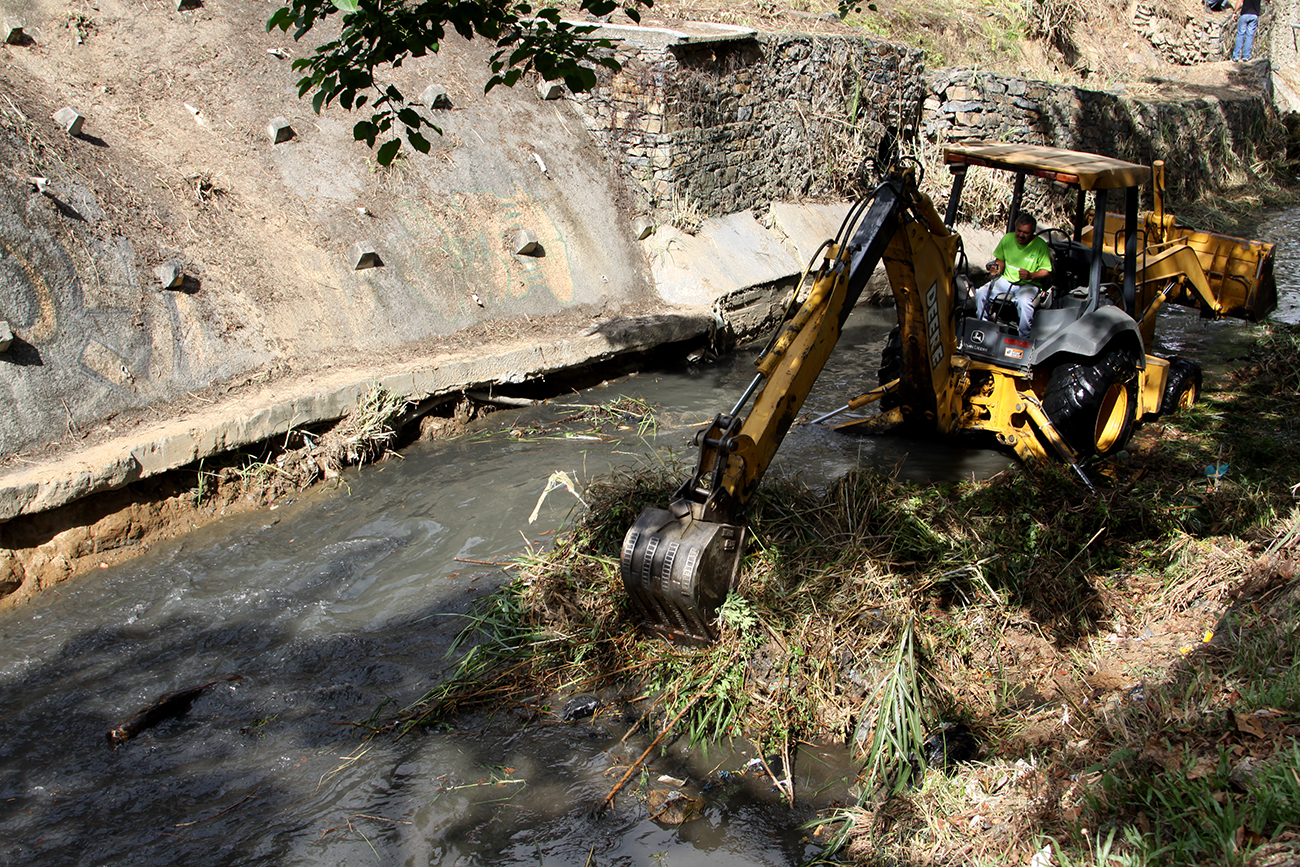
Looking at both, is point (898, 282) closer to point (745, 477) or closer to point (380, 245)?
point (745, 477)

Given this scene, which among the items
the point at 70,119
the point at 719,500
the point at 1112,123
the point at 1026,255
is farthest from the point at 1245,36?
the point at 70,119

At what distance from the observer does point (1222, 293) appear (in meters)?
9.13

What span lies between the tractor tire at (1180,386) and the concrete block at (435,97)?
867 cm

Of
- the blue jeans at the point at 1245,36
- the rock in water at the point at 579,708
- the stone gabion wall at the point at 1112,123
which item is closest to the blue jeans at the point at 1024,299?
the rock in water at the point at 579,708

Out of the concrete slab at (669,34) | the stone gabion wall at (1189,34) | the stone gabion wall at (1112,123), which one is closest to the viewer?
the concrete slab at (669,34)

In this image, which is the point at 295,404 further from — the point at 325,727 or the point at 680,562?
the point at 680,562

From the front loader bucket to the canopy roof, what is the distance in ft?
12.5

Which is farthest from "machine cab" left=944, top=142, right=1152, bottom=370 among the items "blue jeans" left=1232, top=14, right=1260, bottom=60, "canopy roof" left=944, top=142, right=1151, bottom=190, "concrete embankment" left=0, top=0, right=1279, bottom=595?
"blue jeans" left=1232, top=14, right=1260, bottom=60

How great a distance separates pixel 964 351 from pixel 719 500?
343cm

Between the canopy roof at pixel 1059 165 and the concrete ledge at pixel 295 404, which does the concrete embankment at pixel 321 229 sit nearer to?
the concrete ledge at pixel 295 404

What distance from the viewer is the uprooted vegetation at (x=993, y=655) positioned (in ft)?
10.7

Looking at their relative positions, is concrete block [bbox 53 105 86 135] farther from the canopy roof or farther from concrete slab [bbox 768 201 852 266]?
concrete slab [bbox 768 201 852 266]

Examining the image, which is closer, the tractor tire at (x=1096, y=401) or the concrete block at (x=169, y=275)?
the tractor tire at (x=1096, y=401)

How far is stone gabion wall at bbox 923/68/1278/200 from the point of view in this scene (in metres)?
15.2
